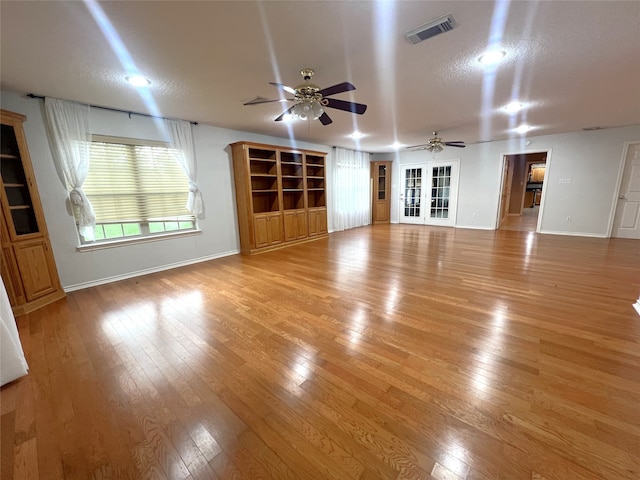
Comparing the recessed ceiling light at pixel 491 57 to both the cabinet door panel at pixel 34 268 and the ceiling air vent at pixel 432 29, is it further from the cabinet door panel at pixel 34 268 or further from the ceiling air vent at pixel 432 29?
the cabinet door panel at pixel 34 268

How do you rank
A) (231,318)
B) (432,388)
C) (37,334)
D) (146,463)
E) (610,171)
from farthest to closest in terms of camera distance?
1. (610,171)
2. (231,318)
3. (37,334)
4. (432,388)
5. (146,463)

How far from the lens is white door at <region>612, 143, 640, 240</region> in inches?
221

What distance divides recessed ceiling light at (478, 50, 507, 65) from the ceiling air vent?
26.5 inches

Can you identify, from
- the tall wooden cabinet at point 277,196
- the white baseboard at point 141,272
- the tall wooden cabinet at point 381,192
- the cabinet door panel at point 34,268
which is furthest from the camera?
the tall wooden cabinet at point 381,192

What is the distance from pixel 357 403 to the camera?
1.60m

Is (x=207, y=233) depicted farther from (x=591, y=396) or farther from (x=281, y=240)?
(x=591, y=396)

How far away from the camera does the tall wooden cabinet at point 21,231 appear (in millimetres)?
2795

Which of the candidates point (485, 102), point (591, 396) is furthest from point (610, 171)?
point (591, 396)

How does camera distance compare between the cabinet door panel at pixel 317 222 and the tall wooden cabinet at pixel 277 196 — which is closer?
the tall wooden cabinet at pixel 277 196

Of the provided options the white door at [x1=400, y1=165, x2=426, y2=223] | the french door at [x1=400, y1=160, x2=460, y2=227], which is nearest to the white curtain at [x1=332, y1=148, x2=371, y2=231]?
the white door at [x1=400, y1=165, x2=426, y2=223]

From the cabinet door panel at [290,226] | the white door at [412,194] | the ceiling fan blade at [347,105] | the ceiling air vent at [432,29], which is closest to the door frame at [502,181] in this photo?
the white door at [412,194]

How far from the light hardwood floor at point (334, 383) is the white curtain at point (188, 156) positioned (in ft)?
5.93

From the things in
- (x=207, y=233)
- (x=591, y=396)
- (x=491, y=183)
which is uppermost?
(x=491, y=183)

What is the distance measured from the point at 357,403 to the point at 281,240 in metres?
4.54
